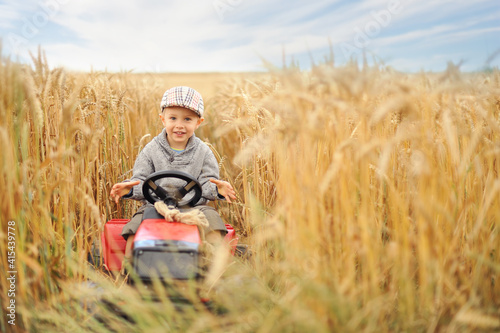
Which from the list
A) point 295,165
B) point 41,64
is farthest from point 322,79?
point 41,64

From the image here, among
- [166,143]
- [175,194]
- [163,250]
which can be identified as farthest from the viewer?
[166,143]

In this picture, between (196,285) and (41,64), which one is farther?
(41,64)

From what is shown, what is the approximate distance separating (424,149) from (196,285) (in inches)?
52.9

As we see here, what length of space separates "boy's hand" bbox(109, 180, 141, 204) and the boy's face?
0.63 metres

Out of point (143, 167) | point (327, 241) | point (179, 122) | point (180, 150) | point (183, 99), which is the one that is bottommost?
point (327, 241)

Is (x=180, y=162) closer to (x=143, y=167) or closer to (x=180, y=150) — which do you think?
(x=180, y=150)

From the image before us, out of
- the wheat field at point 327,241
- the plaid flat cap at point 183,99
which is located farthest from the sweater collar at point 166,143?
the wheat field at point 327,241

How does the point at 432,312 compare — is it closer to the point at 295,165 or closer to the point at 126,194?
the point at 295,165

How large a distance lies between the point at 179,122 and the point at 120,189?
0.76 m

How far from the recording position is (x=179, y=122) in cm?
318

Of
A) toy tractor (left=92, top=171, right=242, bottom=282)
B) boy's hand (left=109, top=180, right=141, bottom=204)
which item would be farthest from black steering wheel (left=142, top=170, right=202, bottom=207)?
boy's hand (left=109, top=180, right=141, bottom=204)

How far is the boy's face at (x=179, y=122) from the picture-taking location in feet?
10.4

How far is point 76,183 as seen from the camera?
250 centimetres

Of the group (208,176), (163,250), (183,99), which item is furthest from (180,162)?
(163,250)
